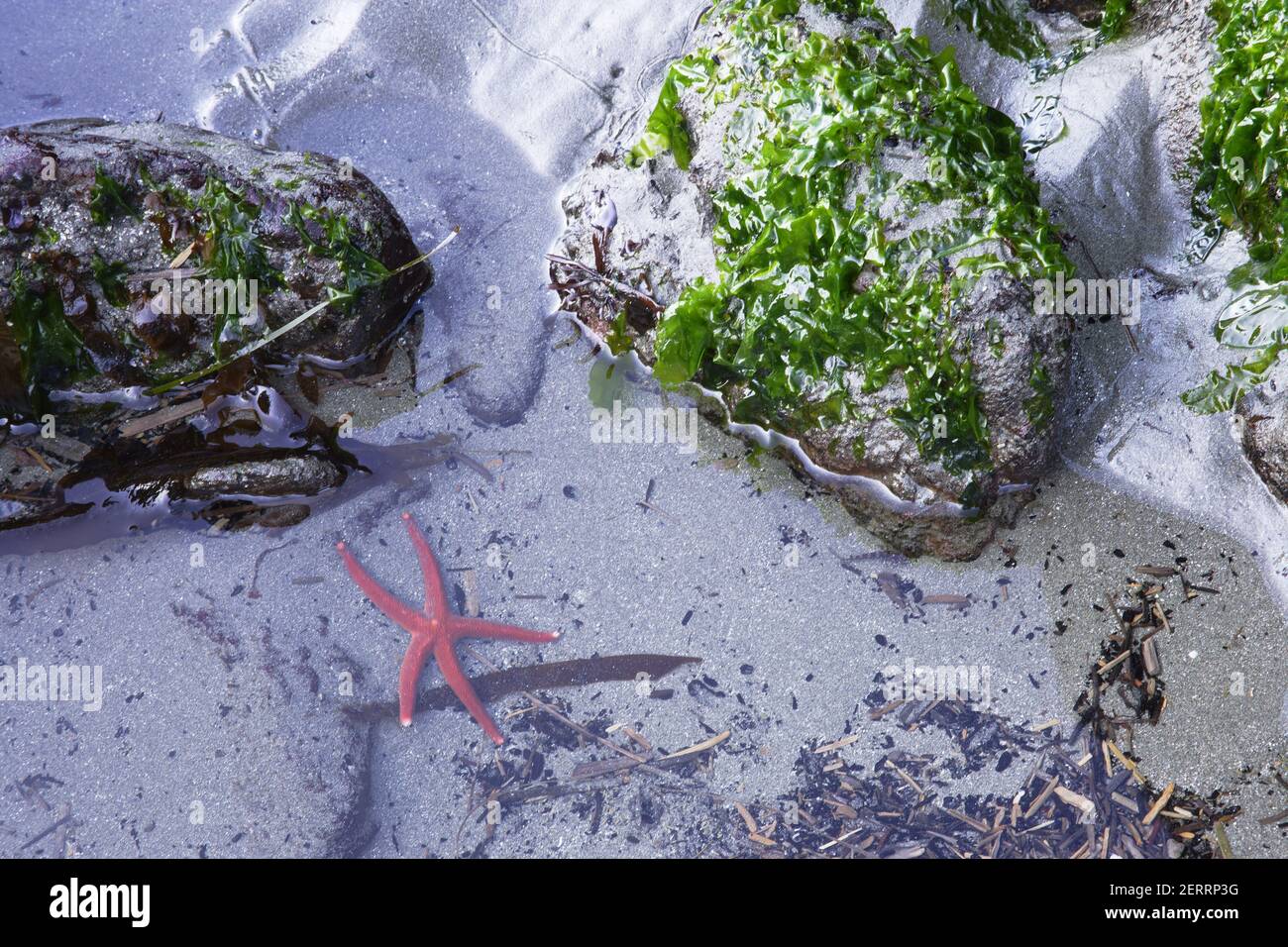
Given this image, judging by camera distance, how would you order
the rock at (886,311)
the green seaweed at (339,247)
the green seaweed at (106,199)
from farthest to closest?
the green seaweed at (339,247) → the green seaweed at (106,199) → the rock at (886,311)

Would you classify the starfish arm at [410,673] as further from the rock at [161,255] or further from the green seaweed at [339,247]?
the green seaweed at [339,247]

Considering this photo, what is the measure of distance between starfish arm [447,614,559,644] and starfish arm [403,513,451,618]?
0.22 feet

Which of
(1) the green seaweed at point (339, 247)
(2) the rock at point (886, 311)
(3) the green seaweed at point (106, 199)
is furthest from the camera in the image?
(1) the green seaweed at point (339, 247)

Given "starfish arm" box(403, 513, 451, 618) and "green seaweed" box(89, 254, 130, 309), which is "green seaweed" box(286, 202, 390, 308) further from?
"starfish arm" box(403, 513, 451, 618)

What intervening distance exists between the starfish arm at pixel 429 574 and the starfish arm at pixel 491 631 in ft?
0.22

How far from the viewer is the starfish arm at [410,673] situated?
3639 millimetres

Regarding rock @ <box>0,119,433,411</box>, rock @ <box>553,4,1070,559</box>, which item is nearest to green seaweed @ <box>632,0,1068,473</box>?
rock @ <box>553,4,1070,559</box>

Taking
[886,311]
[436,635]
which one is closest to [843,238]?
[886,311]

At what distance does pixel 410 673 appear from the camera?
11.9 feet

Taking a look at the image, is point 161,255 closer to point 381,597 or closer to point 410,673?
point 381,597

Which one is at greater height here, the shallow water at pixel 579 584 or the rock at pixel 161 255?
the rock at pixel 161 255

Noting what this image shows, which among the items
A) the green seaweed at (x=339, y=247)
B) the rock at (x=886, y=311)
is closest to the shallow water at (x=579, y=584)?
the rock at (x=886, y=311)

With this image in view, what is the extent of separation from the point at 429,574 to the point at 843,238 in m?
2.11

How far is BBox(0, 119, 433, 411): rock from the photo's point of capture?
3613 millimetres
